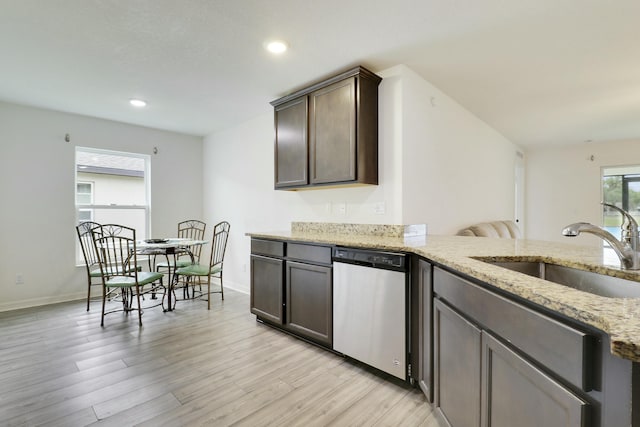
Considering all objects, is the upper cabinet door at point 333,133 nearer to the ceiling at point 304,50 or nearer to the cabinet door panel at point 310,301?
the ceiling at point 304,50

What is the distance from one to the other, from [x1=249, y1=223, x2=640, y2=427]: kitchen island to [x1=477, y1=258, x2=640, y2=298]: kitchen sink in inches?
1.3

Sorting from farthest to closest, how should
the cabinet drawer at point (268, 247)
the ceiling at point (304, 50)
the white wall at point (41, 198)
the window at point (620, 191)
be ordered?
the window at point (620, 191) → the white wall at point (41, 198) → the cabinet drawer at point (268, 247) → the ceiling at point (304, 50)

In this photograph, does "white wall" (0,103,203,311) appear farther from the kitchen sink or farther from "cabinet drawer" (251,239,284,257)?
the kitchen sink

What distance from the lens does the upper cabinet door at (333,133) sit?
2.69 meters

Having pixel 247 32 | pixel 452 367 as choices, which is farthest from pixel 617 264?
pixel 247 32

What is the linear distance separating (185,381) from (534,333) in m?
2.10

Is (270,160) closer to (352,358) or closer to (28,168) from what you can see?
(352,358)

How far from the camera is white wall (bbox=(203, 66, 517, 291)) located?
2740 millimetres

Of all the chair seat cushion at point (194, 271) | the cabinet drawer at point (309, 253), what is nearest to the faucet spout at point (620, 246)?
the cabinet drawer at point (309, 253)

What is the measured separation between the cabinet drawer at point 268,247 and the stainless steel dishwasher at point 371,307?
2.18ft

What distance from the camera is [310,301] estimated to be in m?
2.61

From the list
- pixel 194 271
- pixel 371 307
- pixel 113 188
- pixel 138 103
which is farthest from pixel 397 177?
pixel 113 188

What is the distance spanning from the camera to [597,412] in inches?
28.2

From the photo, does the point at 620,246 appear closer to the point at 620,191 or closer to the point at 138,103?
the point at 138,103
